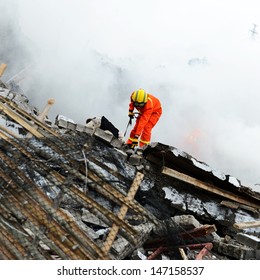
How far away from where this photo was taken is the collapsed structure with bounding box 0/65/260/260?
4.36 metres

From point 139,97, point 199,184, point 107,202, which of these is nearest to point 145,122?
point 139,97

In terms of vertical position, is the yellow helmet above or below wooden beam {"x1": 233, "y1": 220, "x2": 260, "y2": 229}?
above

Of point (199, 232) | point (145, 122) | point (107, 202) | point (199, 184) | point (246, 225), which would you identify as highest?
point (145, 122)

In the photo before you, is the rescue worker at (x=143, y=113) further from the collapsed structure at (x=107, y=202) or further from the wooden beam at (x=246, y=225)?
the wooden beam at (x=246, y=225)

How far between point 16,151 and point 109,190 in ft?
5.04

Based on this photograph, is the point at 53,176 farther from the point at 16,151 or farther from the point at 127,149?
the point at 127,149

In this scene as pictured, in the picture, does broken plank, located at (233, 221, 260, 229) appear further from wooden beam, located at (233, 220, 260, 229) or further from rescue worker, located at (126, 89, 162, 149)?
rescue worker, located at (126, 89, 162, 149)

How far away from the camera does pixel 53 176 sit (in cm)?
509

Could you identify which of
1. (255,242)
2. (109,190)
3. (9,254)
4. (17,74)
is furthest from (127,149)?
(17,74)

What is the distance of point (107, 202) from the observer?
17.9 feet

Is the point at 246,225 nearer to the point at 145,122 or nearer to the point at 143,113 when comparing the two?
the point at 145,122

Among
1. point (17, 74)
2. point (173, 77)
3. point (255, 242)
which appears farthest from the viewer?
point (173, 77)

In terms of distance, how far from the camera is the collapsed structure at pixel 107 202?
436 centimetres

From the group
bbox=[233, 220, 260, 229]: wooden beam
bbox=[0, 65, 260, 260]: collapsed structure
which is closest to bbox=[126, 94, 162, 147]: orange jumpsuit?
bbox=[0, 65, 260, 260]: collapsed structure
